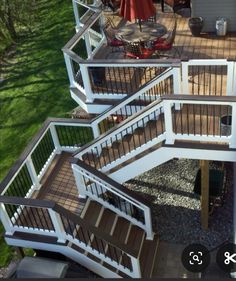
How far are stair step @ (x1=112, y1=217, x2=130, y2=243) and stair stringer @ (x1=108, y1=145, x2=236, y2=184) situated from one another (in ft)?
3.86

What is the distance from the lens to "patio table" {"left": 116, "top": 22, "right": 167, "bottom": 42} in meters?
11.4

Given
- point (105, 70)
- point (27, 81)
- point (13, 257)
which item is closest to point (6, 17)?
point (27, 81)

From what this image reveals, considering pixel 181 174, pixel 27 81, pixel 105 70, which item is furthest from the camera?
pixel 27 81

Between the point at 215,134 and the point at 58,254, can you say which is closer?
the point at 215,134

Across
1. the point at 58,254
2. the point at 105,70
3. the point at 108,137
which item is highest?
the point at 105,70

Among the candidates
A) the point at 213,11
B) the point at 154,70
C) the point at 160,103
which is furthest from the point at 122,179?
the point at 213,11

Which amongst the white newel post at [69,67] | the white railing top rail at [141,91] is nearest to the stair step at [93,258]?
the white railing top rail at [141,91]

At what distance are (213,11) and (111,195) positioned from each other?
6.03 metres

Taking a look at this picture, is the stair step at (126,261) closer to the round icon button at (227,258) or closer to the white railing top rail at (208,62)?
the round icon button at (227,258)

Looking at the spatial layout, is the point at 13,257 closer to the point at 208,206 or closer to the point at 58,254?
the point at 58,254

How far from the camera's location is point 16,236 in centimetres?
987

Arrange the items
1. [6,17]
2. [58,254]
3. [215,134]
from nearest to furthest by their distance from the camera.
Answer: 1. [215,134]
2. [58,254]
3. [6,17]

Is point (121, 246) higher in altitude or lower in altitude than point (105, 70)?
lower

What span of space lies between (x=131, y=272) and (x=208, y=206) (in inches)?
106
